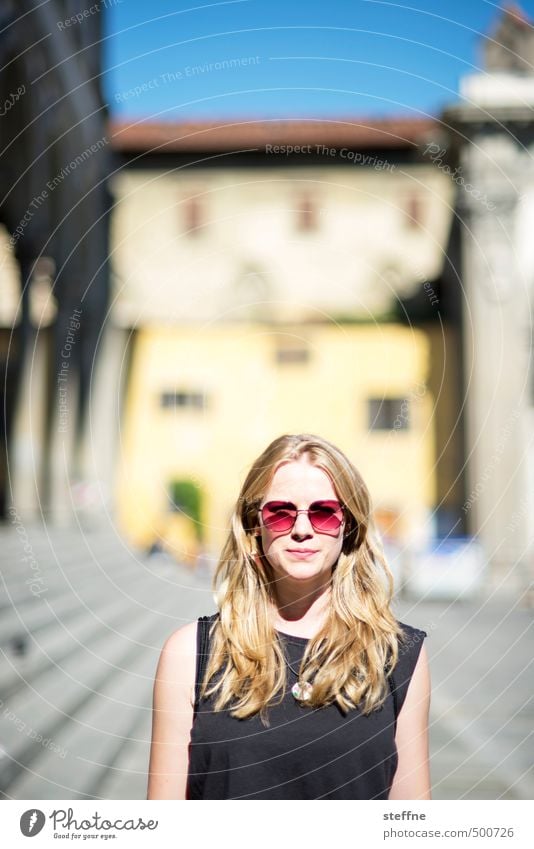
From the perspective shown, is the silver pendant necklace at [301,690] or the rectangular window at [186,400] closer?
the silver pendant necklace at [301,690]

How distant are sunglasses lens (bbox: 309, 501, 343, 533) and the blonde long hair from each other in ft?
0.09

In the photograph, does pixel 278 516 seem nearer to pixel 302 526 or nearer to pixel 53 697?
pixel 302 526

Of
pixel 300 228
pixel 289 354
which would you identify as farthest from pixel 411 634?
pixel 300 228

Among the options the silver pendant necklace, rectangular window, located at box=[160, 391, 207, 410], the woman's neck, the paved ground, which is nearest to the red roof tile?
rectangular window, located at box=[160, 391, 207, 410]

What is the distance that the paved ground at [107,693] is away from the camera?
4.02 meters

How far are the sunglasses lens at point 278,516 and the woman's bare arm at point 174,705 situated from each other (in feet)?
0.76

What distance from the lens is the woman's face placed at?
159cm

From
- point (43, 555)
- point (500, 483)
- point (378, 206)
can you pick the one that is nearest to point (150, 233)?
point (378, 206)

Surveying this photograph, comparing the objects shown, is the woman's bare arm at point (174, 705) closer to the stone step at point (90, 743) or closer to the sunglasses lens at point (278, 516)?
the sunglasses lens at point (278, 516)

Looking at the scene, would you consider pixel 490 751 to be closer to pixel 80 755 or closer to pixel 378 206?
pixel 80 755

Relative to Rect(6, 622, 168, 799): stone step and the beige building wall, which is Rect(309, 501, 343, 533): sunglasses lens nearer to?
Rect(6, 622, 168, 799): stone step

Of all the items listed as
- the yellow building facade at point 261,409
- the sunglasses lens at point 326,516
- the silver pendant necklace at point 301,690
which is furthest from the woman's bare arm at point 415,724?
the yellow building facade at point 261,409

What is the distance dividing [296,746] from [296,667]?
14 centimetres
